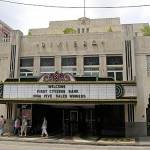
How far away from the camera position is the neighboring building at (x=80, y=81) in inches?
977

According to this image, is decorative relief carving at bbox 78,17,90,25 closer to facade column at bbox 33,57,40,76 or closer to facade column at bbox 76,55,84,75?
facade column at bbox 33,57,40,76

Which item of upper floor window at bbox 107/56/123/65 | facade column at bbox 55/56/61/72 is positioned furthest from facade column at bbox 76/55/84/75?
upper floor window at bbox 107/56/123/65

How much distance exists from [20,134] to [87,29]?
43645mm

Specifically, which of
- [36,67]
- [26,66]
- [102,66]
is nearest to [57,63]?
[36,67]

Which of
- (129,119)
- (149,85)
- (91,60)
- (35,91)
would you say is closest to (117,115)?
(129,119)

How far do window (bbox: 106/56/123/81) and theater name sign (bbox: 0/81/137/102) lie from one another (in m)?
4.30

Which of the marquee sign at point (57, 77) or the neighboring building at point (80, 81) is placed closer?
the neighboring building at point (80, 81)

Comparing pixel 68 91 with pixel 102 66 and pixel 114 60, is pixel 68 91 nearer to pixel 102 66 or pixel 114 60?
pixel 102 66

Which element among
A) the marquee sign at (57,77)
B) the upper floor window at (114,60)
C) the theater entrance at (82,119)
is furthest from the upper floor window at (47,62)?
the upper floor window at (114,60)

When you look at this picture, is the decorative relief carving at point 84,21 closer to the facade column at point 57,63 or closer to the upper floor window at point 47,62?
the upper floor window at point 47,62

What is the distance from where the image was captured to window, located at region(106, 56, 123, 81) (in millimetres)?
28594

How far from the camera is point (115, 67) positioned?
28.7m

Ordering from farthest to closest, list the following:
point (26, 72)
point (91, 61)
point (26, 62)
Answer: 1. point (26, 62)
2. point (26, 72)
3. point (91, 61)

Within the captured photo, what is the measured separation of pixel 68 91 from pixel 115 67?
248 inches
